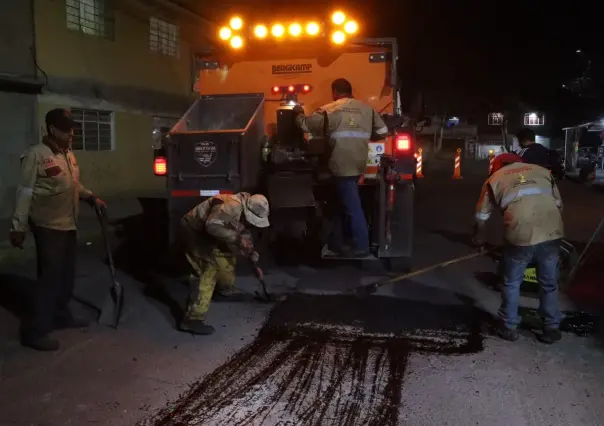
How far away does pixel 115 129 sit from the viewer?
49.4 ft

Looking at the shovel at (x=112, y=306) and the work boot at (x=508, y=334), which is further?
the shovel at (x=112, y=306)

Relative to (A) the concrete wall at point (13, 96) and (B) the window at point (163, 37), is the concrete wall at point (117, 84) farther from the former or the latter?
(A) the concrete wall at point (13, 96)

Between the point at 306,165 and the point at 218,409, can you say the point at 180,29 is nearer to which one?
the point at 306,165

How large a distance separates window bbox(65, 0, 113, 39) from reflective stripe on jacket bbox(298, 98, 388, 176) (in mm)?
9270

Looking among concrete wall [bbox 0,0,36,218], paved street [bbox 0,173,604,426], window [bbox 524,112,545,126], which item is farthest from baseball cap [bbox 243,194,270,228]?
window [bbox 524,112,545,126]

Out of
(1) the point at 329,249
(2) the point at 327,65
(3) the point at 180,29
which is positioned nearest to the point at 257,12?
(2) the point at 327,65

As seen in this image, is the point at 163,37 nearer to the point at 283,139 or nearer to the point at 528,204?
the point at 283,139

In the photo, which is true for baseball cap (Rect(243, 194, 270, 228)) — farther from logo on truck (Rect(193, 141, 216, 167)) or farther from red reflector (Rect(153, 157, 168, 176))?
red reflector (Rect(153, 157, 168, 176))

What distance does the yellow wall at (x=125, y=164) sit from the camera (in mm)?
14125

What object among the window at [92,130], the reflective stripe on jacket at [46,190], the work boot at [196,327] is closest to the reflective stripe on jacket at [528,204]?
the work boot at [196,327]

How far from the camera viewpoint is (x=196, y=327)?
5.05 metres

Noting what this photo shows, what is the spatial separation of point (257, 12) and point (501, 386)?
17.8ft

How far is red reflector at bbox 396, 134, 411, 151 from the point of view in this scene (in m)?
6.58

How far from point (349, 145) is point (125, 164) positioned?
34.5 ft
